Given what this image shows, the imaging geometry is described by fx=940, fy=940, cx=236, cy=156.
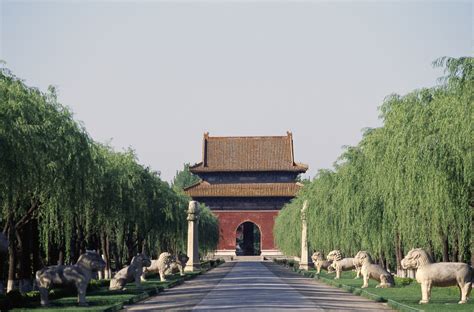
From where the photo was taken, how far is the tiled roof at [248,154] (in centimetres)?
9344

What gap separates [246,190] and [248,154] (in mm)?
5658

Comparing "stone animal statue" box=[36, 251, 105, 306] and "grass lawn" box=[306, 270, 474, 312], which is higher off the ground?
"stone animal statue" box=[36, 251, 105, 306]

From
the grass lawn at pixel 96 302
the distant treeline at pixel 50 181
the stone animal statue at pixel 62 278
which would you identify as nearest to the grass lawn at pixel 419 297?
the grass lawn at pixel 96 302

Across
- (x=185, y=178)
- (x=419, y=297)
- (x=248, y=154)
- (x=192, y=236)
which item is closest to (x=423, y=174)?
(x=419, y=297)

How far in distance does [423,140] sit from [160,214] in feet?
70.1

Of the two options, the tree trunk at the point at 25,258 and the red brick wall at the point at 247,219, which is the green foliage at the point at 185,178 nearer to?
the red brick wall at the point at 247,219

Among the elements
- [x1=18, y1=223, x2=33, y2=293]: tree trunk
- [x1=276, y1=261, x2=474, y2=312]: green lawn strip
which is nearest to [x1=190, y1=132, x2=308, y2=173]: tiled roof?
[x1=276, y1=261, x2=474, y2=312]: green lawn strip

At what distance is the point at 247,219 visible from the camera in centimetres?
9094

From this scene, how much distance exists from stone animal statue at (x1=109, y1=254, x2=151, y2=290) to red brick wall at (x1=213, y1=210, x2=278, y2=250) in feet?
199

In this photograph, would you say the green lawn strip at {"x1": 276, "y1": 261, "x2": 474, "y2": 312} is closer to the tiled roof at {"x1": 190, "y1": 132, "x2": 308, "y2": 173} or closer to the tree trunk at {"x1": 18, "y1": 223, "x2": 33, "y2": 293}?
the tree trunk at {"x1": 18, "y1": 223, "x2": 33, "y2": 293}

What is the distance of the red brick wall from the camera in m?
90.6

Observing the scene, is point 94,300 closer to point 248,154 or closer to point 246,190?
point 246,190

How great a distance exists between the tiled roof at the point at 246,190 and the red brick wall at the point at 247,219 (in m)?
1.90

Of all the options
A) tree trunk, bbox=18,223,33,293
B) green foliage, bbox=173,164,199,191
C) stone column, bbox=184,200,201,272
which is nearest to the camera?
tree trunk, bbox=18,223,33,293
